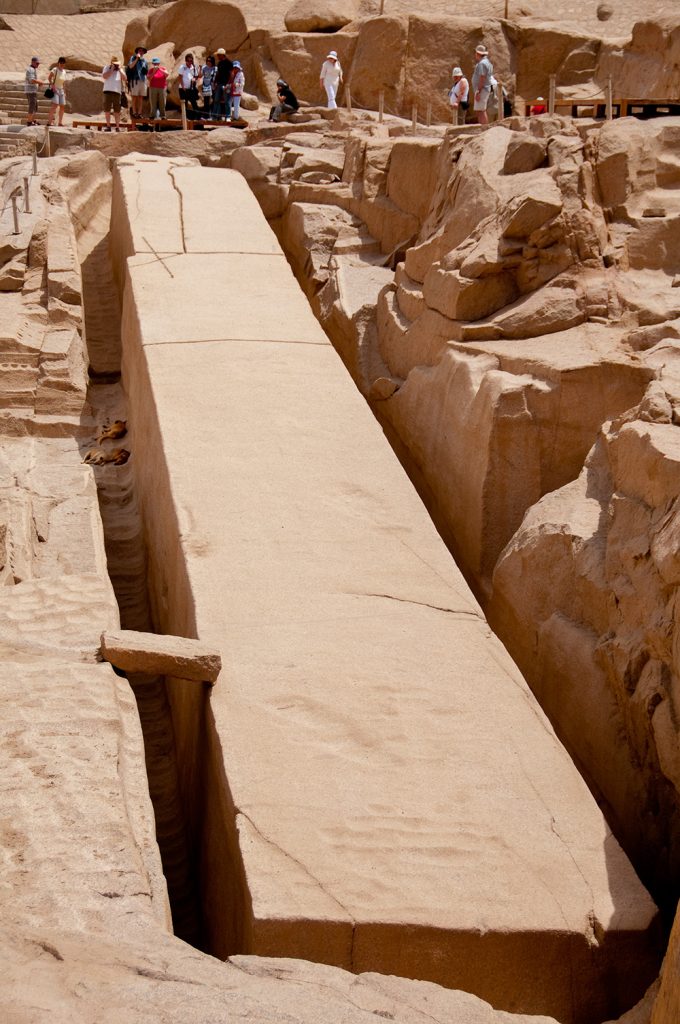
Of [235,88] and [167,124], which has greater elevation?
[235,88]

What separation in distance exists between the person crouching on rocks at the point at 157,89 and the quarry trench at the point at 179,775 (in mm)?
6486

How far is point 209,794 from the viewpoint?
3961 millimetres

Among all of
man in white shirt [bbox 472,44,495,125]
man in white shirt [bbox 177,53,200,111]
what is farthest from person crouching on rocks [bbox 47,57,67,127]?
man in white shirt [bbox 472,44,495,125]

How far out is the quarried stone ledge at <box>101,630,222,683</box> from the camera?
388 cm

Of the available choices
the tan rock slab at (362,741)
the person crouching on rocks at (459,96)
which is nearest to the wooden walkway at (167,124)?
the person crouching on rocks at (459,96)

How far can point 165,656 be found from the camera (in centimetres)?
388

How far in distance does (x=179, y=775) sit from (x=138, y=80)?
33.1 feet

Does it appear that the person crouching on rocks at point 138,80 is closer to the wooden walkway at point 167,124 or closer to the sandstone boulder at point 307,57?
the wooden walkway at point 167,124

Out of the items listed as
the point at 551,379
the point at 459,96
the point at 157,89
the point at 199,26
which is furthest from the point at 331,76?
the point at 551,379

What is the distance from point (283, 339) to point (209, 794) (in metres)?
3.11

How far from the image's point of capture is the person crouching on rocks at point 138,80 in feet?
42.0

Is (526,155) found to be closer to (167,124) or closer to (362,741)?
(362,741)

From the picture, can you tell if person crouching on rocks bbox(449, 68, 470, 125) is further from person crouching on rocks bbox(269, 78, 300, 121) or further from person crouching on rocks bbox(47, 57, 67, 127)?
person crouching on rocks bbox(47, 57, 67, 127)

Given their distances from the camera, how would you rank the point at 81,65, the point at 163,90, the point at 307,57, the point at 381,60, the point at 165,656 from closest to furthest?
the point at 165,656 → the point at 163,90 → the point at 381,60 → the point at 307,57 → the point at 81,65
